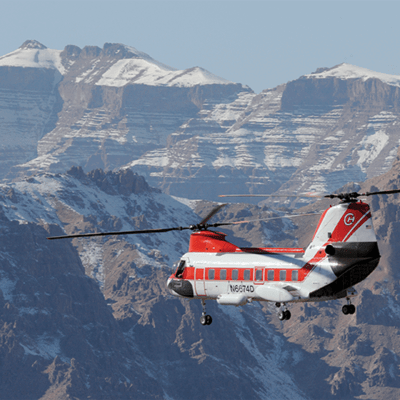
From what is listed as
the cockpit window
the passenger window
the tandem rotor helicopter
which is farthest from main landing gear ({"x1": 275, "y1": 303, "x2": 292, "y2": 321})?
the cockpit window

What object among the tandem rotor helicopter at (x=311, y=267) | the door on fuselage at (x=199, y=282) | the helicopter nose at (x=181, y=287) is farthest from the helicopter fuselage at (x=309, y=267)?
the helicopter nose at (x=181, y=287)

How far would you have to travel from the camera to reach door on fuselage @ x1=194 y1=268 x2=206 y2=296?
116 meters

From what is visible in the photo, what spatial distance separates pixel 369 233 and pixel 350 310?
28.8 feet

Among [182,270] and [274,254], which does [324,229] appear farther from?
[182,270]

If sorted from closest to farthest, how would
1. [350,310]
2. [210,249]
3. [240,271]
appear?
[350,310], [240,271], [210,249]

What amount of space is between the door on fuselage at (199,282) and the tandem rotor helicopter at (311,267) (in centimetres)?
17

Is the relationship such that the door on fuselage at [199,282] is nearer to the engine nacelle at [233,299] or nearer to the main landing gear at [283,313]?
the engine nacelle at [233,299]

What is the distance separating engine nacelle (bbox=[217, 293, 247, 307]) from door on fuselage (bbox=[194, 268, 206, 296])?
4.01 meters

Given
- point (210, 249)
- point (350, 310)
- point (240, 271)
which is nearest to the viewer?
point (350, 310)

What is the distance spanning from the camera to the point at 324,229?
109 metres

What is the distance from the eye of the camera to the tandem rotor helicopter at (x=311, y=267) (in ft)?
344

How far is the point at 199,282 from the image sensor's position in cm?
11675

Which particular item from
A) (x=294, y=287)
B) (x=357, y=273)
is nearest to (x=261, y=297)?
(x=294, y=287)

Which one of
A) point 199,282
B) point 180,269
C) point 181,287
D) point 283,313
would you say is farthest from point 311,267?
point 180,269
